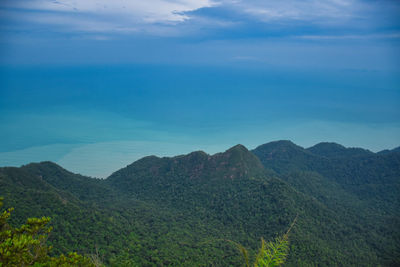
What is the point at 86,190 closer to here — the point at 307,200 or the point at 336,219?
the point at 307,200

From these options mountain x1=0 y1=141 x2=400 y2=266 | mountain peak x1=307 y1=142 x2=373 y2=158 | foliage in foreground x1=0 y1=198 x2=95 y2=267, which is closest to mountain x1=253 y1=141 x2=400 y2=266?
mountain peak x1=307 y1=142 x2=373 y2=158

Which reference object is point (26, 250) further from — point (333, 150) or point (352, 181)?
point (333, 150)

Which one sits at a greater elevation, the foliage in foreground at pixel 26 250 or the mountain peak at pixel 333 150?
the mountain peak at pixel 333 150

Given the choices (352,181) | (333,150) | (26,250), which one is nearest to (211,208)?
(352,181)

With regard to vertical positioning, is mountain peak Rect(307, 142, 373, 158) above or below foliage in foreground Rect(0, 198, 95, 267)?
above

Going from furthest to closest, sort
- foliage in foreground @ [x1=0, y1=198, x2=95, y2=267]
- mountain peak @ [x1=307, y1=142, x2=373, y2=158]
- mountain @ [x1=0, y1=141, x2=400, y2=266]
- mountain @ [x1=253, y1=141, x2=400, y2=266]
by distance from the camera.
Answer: mountain peak @ [x1=307, y1=142, x2=373, y2=158]
mountain @ [x1=253, y1=141, x2=400, y2=266]
mountain @ [x1=0, y1=141, x2=400, y2=266]
foliage in foreground @ [x1=0, y1=198, x2=95, y2=267]

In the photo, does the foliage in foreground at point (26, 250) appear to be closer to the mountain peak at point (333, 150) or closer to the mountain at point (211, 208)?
the mountain at point (211, 208)

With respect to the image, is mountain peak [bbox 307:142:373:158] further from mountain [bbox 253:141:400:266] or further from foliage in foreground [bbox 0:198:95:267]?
foliage in foreground [bbox 0:198:95:267]

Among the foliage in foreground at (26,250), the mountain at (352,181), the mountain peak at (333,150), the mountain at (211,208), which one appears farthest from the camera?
the mountain peak at (333,150)

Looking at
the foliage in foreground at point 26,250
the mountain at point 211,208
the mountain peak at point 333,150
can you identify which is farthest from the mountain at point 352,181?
the foliage in foreground at point 26,250
